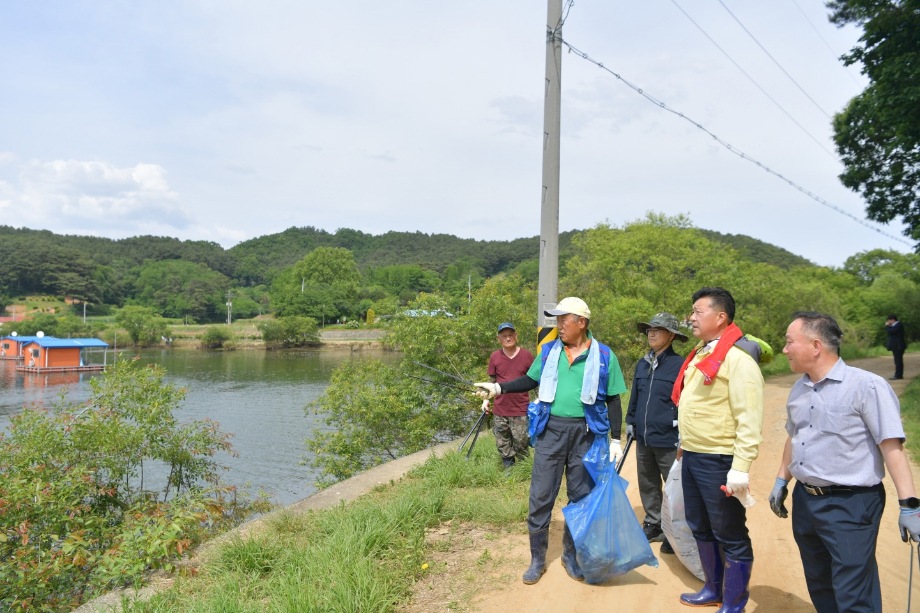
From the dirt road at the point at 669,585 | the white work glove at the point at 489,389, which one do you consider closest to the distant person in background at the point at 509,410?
the dirt road at the point at 669,585

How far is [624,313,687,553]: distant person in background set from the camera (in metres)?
4.67

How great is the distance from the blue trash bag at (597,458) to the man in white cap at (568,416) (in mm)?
37

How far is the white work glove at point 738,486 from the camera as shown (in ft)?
10.8

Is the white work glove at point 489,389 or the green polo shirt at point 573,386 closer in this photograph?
the green polo shirt at point 573,386

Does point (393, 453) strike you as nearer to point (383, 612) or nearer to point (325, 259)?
point (383, 612)

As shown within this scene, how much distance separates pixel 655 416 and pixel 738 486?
141 centimetres

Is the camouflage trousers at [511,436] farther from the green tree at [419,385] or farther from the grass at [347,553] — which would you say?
the green tree at [419,385]

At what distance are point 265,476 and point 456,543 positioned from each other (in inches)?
554

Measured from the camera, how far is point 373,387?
14.8m

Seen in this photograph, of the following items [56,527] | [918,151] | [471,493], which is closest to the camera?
[471,493]

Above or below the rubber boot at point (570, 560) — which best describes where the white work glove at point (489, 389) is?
above

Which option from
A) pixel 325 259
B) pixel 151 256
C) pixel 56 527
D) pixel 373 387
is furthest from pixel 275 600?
pixel 151 256

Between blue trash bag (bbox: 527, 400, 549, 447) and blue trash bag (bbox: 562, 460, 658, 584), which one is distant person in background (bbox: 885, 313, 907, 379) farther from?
blue trash bag (bbox: 527, 400, 549, 447)

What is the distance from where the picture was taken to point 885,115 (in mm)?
12047
